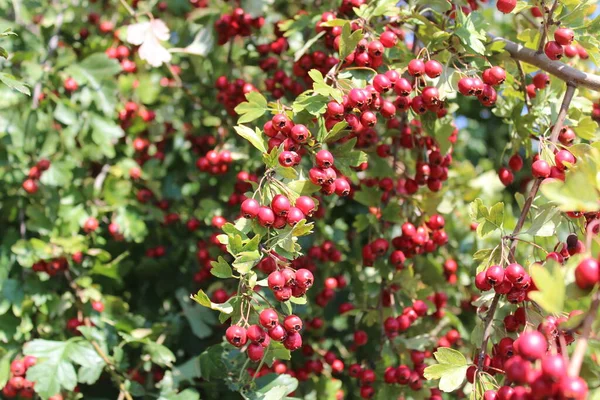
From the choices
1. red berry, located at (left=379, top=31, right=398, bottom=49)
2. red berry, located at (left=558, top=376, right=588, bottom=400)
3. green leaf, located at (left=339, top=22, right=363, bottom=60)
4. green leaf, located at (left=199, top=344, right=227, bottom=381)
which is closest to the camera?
red berry, located at (left=558, top=376, right=588, bottom=400)

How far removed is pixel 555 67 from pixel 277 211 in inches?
35.5

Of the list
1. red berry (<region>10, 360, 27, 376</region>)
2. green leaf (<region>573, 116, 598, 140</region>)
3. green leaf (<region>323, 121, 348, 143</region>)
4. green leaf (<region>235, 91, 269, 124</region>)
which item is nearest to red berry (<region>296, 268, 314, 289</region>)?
green leaf (<region>323, 121, 348, 143</region>)

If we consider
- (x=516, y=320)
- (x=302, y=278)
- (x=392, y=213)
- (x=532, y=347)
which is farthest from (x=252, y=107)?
(x=532, y=347)

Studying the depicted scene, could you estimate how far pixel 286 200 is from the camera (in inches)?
59.8

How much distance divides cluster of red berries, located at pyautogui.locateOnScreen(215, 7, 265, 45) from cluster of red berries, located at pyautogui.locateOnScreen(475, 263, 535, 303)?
1337 mm

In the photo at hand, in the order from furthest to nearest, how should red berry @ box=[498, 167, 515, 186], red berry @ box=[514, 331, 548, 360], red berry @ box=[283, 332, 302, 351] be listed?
red berry @ box=[498, 167, 515, 186] → red berry @ box=[283, 332, 302, 351] → red berry @ box=[514, 331, 548, 360]

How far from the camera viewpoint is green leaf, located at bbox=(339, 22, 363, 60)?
1699mm

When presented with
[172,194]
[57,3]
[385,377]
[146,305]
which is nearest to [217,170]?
[172,194]

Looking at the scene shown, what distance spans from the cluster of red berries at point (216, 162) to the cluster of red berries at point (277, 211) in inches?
32.9

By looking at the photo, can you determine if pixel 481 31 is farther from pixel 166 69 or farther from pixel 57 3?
→ pixel 57 3

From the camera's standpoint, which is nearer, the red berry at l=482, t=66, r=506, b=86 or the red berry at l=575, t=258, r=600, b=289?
the red berry at l=575, t=258, r=600, b=289

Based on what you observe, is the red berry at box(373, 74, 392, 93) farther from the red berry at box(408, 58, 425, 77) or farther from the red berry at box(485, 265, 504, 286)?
the red berry at box(485, 265, 504, 286)

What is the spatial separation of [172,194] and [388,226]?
1.02 m

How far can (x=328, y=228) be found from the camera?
9.00 feet
